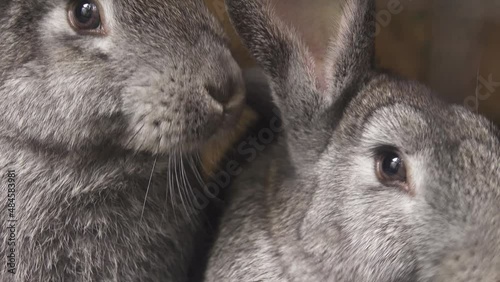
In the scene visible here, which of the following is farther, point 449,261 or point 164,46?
point 164,46

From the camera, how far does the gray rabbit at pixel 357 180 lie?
0.94 m

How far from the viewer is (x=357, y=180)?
1.03m

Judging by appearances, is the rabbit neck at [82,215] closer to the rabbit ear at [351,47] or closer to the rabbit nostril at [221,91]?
the rabbit nostril at [221,91]

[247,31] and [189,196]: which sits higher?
[247,31]

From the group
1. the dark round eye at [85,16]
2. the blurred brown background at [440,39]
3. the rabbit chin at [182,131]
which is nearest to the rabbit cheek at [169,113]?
the rabbit chin at [182,131]

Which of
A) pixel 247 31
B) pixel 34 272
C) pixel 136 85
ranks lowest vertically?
pixel 34 272

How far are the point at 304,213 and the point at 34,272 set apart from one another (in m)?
0.44

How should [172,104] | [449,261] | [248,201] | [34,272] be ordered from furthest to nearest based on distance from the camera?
1. [248,201]
2. [34,272]
3. [172,104]
4. [449,261]

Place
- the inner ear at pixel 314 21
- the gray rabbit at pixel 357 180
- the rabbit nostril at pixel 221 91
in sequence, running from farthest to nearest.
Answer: the inner ear at pixel 314 21 < the rabbit nostril at pixel 221 91 < the gray rabbit at pixel 357 180

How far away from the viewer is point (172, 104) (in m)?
1.04

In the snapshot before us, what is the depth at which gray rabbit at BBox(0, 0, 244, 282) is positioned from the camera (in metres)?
1.06

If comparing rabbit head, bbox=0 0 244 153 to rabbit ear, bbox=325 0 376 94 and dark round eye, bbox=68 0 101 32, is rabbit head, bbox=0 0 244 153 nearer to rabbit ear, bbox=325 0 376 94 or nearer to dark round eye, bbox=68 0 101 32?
dark round eye, bbox=68 0 101 32

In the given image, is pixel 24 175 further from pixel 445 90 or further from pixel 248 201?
pixel 445 90

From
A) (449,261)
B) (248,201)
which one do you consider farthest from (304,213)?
(449,261)
